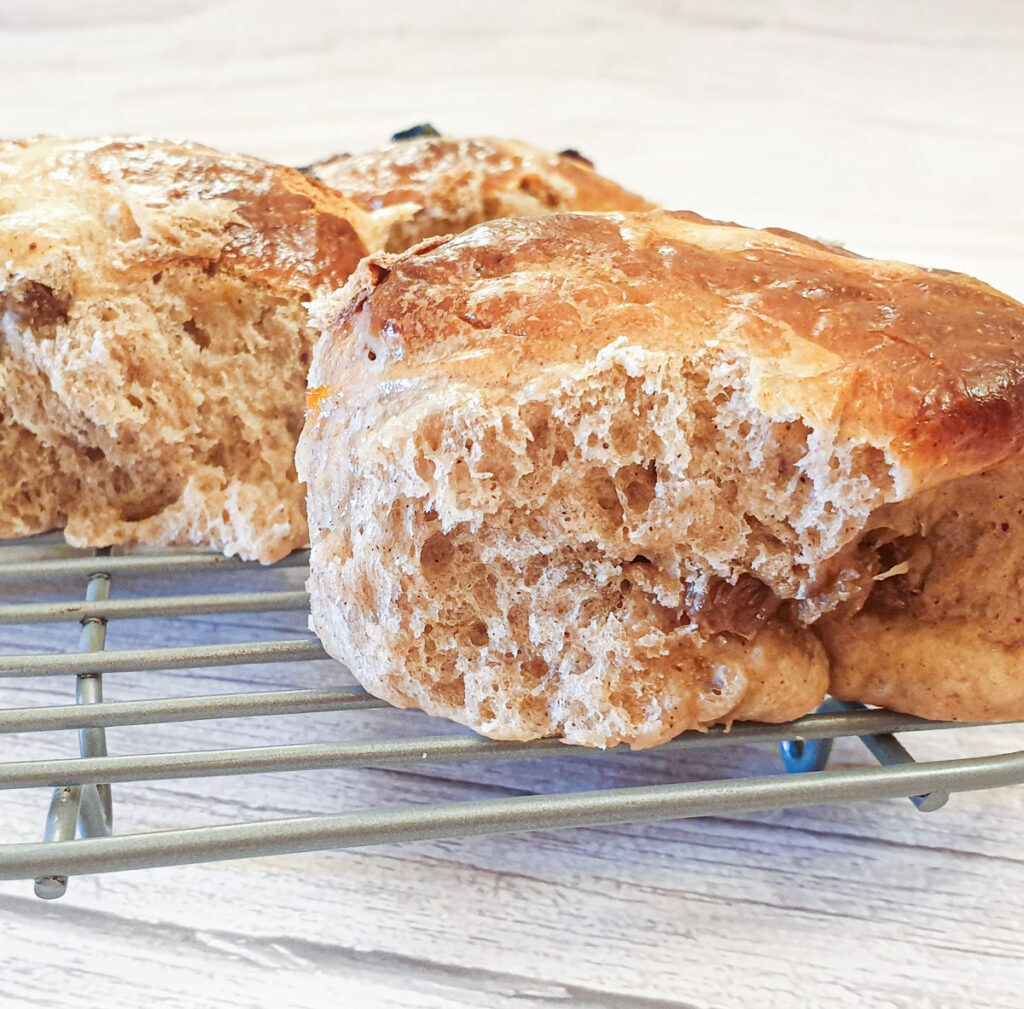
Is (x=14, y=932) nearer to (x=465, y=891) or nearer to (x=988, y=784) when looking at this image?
(x=465, y=891)

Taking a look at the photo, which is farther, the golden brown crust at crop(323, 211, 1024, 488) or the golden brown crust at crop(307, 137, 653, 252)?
the golden brown crust at crop(307, 137, 653, 252)

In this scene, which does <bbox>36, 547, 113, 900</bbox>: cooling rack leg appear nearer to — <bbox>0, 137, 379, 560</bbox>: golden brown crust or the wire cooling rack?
the wire cooling rack

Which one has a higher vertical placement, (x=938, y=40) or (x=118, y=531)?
Result: (x=938, y=40)

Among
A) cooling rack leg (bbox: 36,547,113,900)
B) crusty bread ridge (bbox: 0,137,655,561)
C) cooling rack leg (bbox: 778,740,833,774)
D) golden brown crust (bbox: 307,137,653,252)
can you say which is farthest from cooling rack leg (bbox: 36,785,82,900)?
golden brown crust (bbox: 307,137,653,252)

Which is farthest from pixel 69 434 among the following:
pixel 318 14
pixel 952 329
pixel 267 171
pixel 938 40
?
pixel 938 40

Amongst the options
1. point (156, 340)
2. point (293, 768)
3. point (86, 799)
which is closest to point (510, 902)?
point (293, 768)

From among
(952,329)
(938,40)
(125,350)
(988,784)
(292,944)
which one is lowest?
(292,944)

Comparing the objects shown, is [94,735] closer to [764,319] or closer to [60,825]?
[60,825]

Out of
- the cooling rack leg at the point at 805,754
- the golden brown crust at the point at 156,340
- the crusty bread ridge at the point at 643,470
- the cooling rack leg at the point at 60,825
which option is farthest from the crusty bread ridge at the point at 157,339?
the cooling rack leg at the point at 805,754
